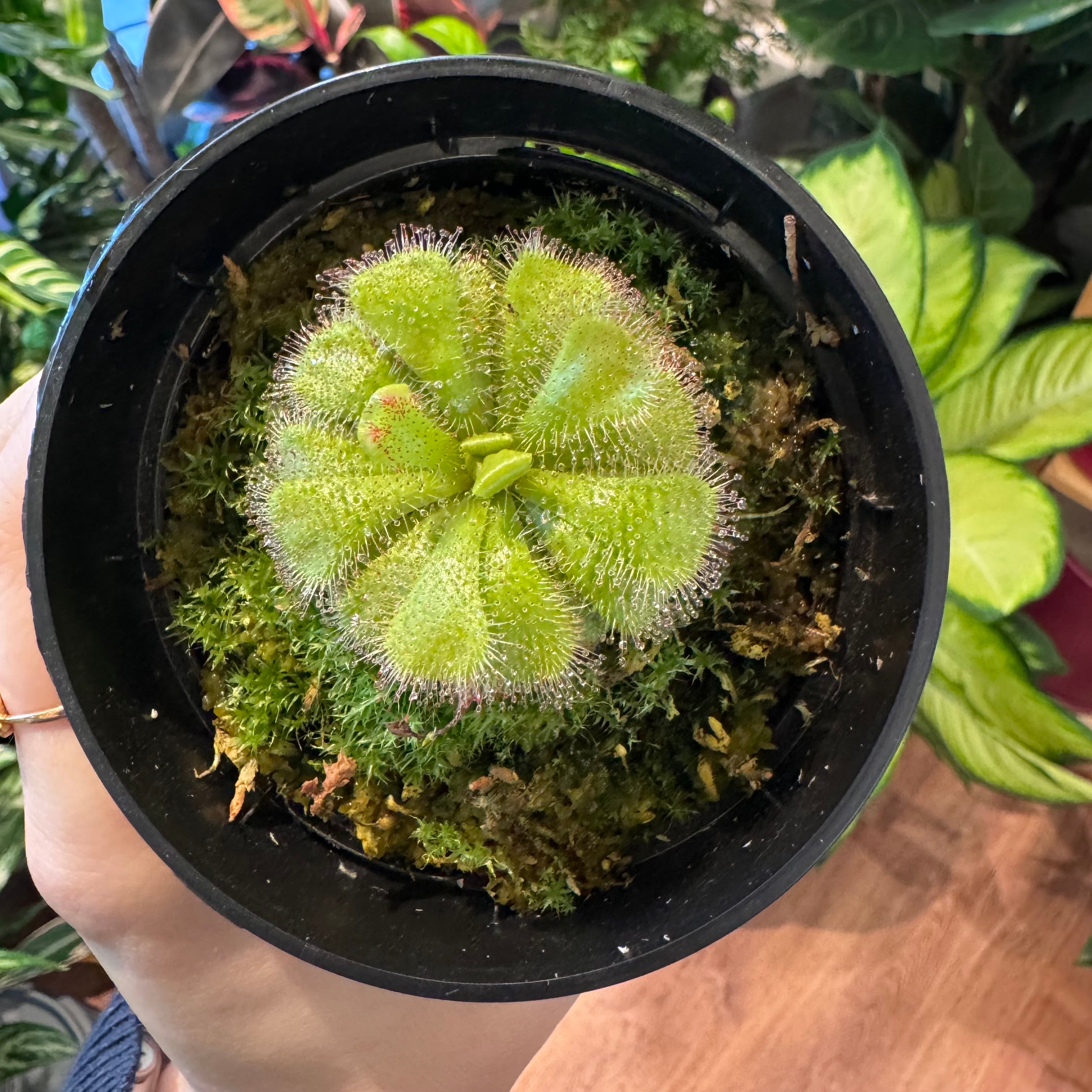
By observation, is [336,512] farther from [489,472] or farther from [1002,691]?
[1002,691]

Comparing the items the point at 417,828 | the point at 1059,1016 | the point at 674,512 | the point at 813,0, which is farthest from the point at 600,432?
the point at 1059,1016

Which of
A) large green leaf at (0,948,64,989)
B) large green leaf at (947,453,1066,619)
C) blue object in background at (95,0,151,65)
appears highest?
blue object in background at (95,0,151,65)

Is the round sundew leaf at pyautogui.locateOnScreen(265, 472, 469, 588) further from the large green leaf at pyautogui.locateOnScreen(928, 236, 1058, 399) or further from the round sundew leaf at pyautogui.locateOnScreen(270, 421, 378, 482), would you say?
the large green leaf at pyautogui.locateOnScreen(928, 236, 1058, 399)

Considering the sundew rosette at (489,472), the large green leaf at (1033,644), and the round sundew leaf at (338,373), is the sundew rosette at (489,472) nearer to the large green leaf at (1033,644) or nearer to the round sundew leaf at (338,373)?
the round sundew leaf at (338,373)

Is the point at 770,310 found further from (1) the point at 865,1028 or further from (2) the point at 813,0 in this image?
(1) the point at 865,1028

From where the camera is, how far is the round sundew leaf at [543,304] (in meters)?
0.66

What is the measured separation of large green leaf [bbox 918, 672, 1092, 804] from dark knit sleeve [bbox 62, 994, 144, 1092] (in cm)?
156

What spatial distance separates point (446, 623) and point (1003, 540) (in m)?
0.72

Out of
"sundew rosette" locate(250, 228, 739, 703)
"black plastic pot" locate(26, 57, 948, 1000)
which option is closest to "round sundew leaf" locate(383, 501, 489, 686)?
"sundew rosette" locate(250, 228, 739, 703)

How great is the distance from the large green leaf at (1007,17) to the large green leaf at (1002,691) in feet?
2.30

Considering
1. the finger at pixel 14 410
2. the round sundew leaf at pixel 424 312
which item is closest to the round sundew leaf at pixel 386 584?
the round sundew leaf at pixel 424 312

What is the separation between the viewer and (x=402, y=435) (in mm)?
646

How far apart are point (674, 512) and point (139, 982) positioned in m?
0.91

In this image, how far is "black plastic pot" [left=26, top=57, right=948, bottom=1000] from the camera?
658mm
